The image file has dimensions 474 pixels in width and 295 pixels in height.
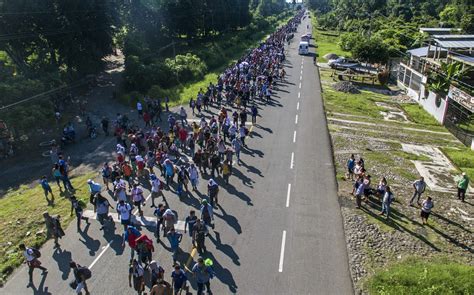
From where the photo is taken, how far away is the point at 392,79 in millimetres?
47312

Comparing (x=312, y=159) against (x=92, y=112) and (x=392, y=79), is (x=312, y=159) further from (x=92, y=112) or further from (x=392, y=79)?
(x=392, y=79)

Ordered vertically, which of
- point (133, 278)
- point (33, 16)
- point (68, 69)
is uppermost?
point (33, 16)

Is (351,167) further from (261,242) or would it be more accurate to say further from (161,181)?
(161,181)

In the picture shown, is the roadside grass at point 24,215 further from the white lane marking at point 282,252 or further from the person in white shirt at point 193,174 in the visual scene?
the white lane marking at point 282,252

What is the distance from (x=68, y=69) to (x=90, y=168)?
74.2 feet

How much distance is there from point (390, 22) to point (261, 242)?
8089cm

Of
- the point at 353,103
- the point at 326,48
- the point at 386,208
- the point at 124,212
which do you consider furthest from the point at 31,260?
the point at 326,48

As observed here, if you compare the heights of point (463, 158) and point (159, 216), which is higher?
point (159, 216)

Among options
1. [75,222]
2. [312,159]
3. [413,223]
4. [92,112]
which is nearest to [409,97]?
[312,159]

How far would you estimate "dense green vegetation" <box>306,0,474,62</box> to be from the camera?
45750 mm

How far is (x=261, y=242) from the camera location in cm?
1404

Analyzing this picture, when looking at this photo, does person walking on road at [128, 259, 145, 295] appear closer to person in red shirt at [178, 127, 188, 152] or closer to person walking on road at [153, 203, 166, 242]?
person walking on road at [153, 203, 166, 242]

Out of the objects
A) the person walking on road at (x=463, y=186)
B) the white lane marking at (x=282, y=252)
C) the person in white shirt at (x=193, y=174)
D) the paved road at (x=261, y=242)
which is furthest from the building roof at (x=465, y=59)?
the person in white shirt at (x=193, y=174)

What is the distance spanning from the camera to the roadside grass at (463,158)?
2172 centimetres
